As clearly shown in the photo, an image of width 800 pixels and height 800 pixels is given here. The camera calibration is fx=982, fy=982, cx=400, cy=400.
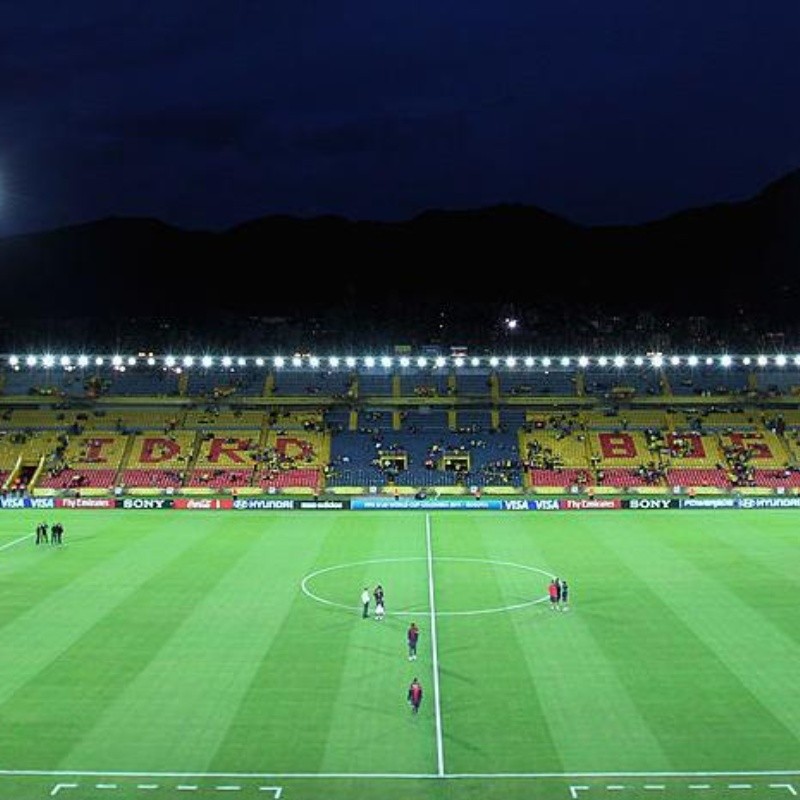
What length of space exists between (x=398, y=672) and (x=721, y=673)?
922 cm

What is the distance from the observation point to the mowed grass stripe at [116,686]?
893 inches

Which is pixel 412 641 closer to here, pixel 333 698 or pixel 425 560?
pixel 333 698

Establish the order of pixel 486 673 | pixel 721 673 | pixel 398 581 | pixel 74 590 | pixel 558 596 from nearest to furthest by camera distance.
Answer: pixel 721 673
pixel 486 673
pixel 558 596
pixel 74 590
pixel 398 581

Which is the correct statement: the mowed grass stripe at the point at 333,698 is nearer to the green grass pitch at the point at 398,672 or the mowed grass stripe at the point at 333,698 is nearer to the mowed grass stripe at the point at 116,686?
the green grass pitch at the point at 398,672

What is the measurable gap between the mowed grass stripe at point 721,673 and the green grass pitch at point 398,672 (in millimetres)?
93

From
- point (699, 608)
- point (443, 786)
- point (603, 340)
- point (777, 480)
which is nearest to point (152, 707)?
point (443, 786)

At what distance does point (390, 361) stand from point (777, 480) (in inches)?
1247

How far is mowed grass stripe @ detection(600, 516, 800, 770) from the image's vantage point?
2270 centimetres

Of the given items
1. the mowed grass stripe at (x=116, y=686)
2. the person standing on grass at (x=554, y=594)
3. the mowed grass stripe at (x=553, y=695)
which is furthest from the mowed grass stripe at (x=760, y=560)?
the mowed grass stripe at (x=116, y=686)

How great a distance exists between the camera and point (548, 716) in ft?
80.7

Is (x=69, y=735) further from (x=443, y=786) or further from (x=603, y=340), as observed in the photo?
(x=603, y=340)

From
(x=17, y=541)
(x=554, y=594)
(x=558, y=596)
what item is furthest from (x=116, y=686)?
(x=17, y=541)

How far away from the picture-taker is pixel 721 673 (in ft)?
92.0

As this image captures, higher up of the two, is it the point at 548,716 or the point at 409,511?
the point at 409,511
